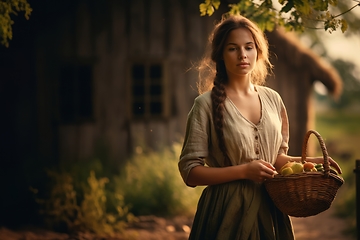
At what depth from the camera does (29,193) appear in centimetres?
731

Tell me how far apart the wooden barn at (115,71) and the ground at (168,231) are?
8.67 feet

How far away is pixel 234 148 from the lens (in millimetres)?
2982

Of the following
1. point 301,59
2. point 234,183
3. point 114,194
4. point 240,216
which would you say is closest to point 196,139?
point 234,183

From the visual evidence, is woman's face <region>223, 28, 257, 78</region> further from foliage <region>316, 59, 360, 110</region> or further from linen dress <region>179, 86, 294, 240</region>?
foliage <region>316, 59, 360, 110</region>

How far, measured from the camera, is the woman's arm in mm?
2795

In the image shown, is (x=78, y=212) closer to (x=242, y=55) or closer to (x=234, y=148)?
(x=234, y=148)

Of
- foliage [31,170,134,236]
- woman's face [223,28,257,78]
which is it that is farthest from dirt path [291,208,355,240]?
woman's face [223,28,257,78]

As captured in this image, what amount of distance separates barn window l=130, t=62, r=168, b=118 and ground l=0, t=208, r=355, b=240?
289 centimetres

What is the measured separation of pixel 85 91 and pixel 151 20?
69.1 inches

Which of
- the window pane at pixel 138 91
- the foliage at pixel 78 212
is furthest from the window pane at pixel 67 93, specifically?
the foliage at pixel 78 212

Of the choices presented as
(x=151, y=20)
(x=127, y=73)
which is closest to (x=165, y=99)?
(x=127, y=73)

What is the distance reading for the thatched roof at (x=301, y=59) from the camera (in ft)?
33.0

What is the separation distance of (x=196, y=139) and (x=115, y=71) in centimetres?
731

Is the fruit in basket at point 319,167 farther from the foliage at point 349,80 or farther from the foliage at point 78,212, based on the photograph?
the foliage at point 349,80
